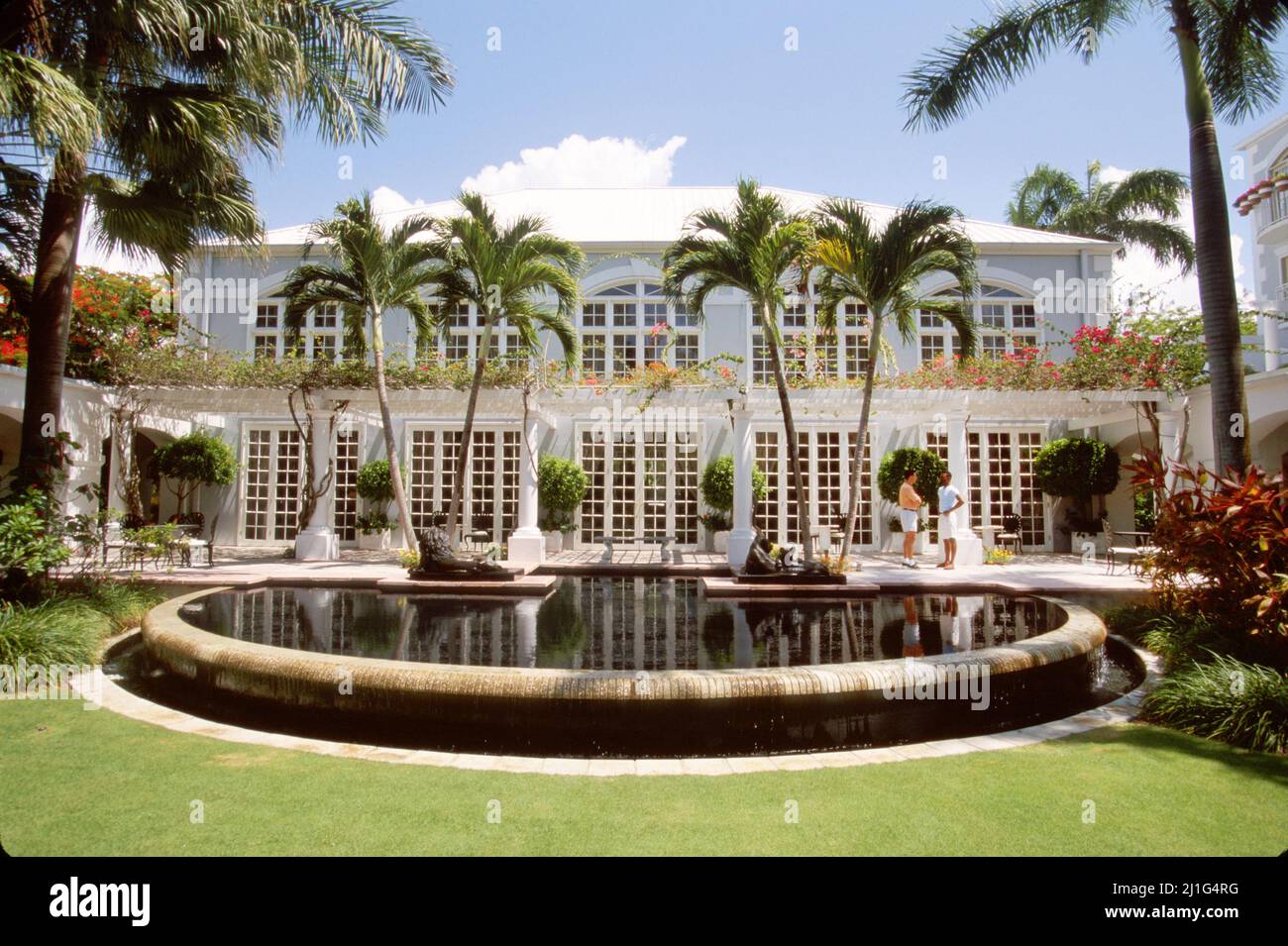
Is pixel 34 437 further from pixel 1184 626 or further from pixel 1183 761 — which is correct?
pixel 1184 626

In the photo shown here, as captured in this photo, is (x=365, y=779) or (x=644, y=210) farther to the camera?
(x=644, y=210)

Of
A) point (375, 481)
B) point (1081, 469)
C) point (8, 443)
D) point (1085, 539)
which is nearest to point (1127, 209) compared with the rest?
point (1081, 469)

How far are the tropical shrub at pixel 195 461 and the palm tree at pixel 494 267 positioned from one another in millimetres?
6953

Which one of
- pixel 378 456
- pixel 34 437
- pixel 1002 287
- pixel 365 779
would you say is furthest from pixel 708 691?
pixel 1002 287

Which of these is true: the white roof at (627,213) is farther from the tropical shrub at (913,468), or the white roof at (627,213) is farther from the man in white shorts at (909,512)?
the man in white shorts at (909,512)

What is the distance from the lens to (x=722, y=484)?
16188 millimetres

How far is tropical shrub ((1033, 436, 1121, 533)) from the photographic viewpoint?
621 inches

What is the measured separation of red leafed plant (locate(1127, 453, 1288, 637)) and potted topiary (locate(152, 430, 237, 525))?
17088mm

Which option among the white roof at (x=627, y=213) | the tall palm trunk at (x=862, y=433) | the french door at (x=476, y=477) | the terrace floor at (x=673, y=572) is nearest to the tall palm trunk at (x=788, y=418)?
the tall palm trunk at (x=862, y=433)

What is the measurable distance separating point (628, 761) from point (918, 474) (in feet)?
45.1

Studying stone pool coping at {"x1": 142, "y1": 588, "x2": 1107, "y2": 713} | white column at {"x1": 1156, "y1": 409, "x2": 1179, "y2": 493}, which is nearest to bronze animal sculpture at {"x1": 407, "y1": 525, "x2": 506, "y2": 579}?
stone pool coping at {"x1": 142, "y1": 588, "x2": 1107, "y2": 713}

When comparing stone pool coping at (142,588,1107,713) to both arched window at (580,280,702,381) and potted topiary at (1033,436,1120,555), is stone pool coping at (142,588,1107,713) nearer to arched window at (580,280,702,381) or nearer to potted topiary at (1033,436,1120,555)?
potted topiary at (1033,436,1120,555)
